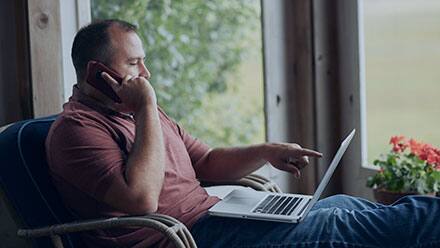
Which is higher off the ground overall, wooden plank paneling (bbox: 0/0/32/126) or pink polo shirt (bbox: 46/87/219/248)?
wooden plank paneling (bbox: 0/0/32/126)

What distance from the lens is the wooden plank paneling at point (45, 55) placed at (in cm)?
252

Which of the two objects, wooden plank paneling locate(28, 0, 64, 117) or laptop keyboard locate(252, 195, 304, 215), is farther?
wooden plank paneling locate(28, 0, 64, 117)

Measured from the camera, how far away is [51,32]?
2.56 m

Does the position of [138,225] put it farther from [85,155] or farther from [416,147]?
[416,147]

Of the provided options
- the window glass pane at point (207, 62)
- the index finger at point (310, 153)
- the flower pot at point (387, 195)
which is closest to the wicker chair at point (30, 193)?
the index finger at point (310, 153)

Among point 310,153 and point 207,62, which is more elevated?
point 207,62

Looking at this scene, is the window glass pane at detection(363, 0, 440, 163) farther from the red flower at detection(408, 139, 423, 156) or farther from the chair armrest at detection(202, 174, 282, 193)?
the chair armrest at detection(202, 174, 282, 193)

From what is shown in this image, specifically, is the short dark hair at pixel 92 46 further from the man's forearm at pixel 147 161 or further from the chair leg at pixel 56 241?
the chair leg at pixel 56 241

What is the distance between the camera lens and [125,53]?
204 cm

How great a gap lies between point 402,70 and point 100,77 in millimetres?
1515

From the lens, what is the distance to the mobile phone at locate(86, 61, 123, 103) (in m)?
2.01

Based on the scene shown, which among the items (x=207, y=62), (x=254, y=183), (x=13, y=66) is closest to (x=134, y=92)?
(x=254, y=183)

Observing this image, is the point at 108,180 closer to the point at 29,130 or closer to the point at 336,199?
the point at 29,130

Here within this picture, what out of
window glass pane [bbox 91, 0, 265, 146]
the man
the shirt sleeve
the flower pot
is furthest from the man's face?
window glass pane [bbox 91, 0, 265, 146]
